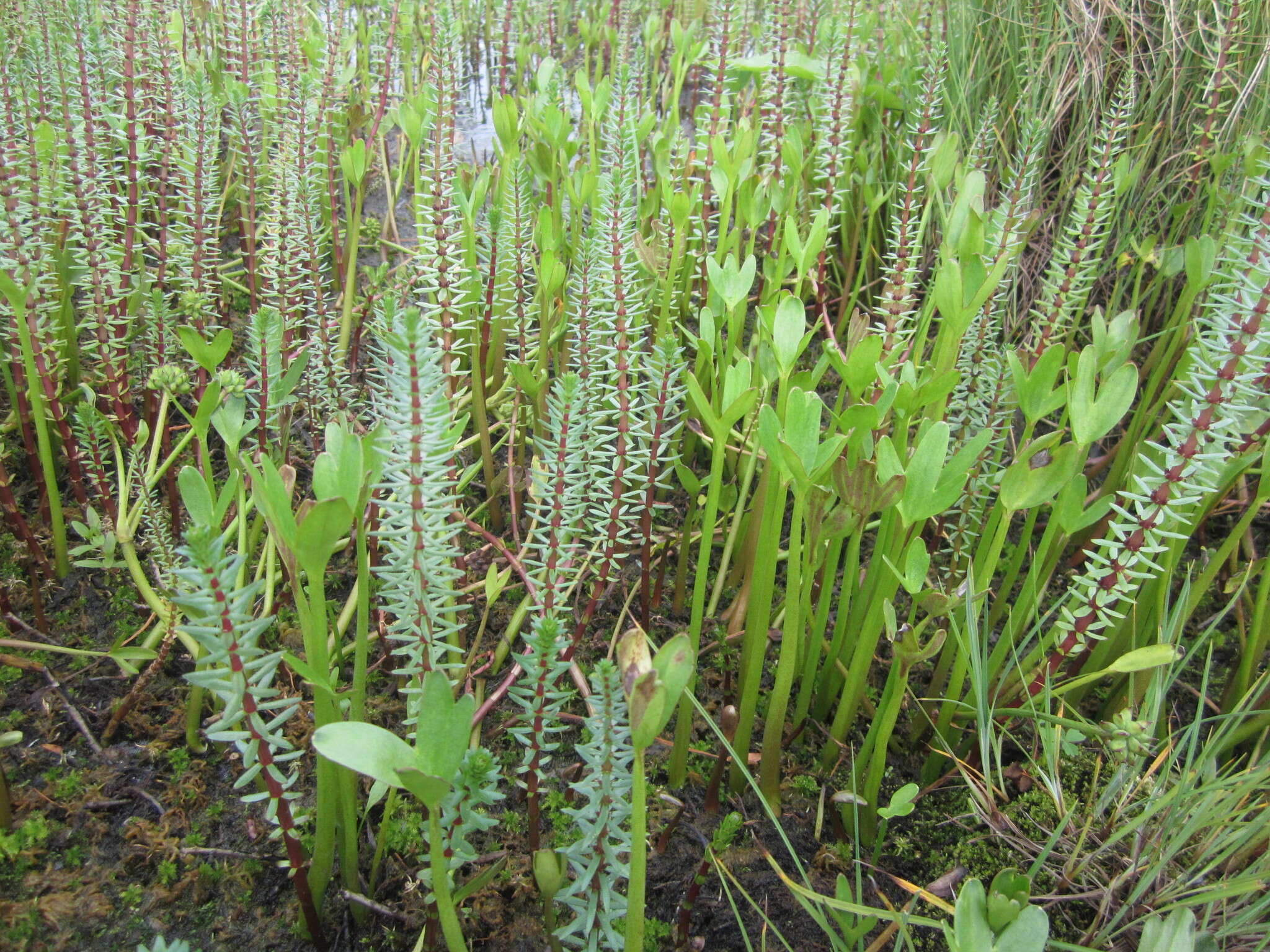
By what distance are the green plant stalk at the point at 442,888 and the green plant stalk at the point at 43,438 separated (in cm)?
111

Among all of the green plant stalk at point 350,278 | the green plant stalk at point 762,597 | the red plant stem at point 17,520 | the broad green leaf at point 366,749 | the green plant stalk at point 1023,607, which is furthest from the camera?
the green plant stalk at point 350,278

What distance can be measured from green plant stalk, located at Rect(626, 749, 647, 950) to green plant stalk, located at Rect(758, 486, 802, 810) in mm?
408

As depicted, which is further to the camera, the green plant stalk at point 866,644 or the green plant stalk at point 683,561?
the green plant stalk at point 683,561

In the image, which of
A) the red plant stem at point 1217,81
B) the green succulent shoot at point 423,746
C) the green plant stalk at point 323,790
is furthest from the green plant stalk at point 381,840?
the red plant stem at point 1217,81

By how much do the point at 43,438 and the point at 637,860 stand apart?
52.5 inches

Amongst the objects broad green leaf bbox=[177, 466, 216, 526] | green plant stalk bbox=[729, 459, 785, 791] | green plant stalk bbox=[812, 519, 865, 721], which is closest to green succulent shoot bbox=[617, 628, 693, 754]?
green plant stalk bbox=[729, 459, 785, 791]

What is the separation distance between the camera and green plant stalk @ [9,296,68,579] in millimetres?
1491

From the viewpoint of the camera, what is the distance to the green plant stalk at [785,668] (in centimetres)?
127

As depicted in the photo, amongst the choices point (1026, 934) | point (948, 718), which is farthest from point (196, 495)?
point (948, 718)

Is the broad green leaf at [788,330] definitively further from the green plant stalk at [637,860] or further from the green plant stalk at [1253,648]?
the green plant stalk at [1253,648]

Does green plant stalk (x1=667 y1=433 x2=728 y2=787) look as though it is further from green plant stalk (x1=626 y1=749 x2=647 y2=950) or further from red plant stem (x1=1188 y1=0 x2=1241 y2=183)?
red plant stem (x1=1188 y1=0 x2=1241 y2=183)

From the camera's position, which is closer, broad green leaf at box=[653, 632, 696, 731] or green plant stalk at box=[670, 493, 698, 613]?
broad green leaf at box=[653, 632, 696, 731]

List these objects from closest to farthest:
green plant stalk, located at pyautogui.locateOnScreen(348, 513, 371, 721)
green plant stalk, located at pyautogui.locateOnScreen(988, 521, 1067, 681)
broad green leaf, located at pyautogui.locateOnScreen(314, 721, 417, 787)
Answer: broad green leaf, located at pyautogui.locateOnScreen(314, 721, 417, 787) < green plant stalk, located at pyautogui.locateOnScreen(348, 513, 371, 721) < green plant stalk, located at pyautogui.locateOnScreen(988, 521, 1067, 681)

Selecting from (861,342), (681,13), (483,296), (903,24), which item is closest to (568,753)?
(861,342)
